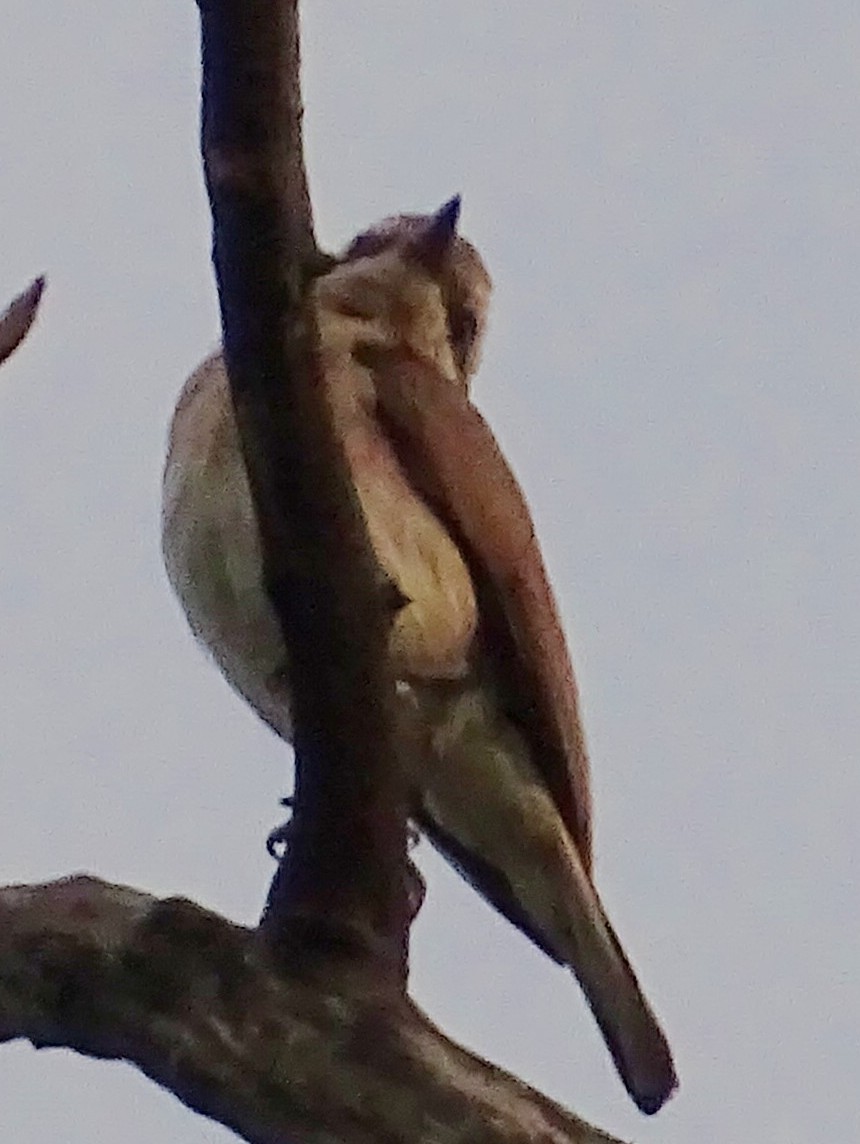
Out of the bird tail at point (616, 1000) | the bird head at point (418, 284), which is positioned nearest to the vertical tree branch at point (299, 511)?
the bird tail at point (616, 1000)

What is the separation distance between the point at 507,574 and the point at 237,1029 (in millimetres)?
1369

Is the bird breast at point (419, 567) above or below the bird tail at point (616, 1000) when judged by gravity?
above

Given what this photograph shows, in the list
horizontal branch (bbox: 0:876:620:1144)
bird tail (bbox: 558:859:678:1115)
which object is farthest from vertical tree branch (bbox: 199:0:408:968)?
bird tail (bbox: 558:859:678:1115)

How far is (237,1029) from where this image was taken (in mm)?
2975

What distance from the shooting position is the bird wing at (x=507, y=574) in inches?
160

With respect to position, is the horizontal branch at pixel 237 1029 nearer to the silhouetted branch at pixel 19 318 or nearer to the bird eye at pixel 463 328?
the silhouetted branch at pixel 19 318

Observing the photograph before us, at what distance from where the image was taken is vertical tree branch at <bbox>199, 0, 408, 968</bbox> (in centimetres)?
250

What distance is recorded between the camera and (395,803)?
3.04 meters

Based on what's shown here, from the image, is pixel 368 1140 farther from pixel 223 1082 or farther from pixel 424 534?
pixel 424 534

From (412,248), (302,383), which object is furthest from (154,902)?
(412,248)

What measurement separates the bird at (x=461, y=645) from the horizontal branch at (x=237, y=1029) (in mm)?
861

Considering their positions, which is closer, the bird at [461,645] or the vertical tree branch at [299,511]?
the vertical tree branch at [299,511]

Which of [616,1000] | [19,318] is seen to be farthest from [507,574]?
[19,318]

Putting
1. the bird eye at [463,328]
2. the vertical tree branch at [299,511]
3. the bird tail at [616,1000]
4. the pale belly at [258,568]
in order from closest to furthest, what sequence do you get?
the vertical tree branch at [299,511], the bird tail at [616,1000], the pale belly at [258,568], the bird eye at [463,328]
